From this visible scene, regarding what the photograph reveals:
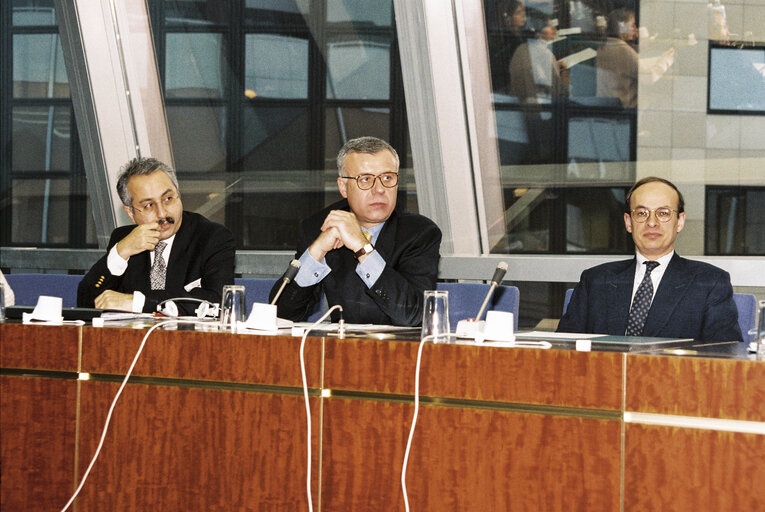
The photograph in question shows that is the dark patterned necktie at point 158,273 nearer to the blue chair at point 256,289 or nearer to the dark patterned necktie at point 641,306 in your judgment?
the blue chair at point 256,289

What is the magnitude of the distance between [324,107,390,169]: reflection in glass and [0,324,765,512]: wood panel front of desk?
2.65m

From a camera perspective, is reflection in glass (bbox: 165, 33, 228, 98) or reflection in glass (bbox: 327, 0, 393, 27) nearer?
reflection in glass (bbox: 327, 0, 393, 27)

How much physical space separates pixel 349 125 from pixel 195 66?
1070mm

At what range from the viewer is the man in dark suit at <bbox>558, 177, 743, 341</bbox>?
2607 millimetres

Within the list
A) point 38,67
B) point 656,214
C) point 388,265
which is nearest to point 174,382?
point 388,265

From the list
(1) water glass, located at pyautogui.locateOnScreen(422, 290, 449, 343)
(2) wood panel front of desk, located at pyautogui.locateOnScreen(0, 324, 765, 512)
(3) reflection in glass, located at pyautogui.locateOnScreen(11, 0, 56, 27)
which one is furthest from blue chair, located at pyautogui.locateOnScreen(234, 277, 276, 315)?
(3) reflection in glass, located at pyautogui.locateOnScreen(11, 0, 56, 27)

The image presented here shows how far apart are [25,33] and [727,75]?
4171 mm

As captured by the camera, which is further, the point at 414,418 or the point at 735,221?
the point at 735,221

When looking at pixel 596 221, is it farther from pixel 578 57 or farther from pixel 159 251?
pixel 159 251

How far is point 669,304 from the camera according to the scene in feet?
8.70

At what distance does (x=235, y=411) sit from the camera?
2.04 meters

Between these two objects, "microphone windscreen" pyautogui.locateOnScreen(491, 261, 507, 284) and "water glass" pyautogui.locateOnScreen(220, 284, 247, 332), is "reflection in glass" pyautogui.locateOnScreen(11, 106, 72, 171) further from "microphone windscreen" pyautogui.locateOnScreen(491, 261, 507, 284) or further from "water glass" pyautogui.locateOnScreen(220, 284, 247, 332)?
"microphone windscreen" pyautogui.locateOnScreen(491, 261, 507, 284)

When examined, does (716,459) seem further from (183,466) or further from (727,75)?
(727,75)

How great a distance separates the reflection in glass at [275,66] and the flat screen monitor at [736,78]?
2151 mm
